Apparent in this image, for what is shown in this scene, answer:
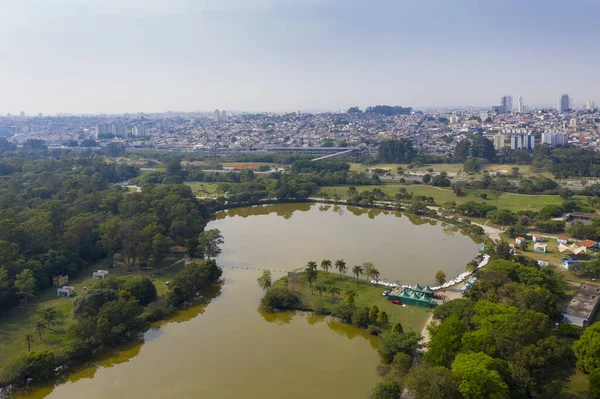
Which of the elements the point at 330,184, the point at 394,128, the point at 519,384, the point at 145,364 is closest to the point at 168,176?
the point at 330,184

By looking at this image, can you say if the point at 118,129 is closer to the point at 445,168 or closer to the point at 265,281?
the point at 445,168

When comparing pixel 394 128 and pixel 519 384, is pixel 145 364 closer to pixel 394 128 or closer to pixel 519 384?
pixel 519 384

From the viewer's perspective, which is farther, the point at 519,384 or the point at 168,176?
the point at 168,176

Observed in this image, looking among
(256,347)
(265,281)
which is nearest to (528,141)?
(265,281)

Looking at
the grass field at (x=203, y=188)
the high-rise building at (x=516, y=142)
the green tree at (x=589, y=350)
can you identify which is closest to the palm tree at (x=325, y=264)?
the green tree at (x=589, y=350)

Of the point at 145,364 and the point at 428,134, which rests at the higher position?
the point at 428,134

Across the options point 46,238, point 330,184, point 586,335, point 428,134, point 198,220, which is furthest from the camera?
point 428,134
